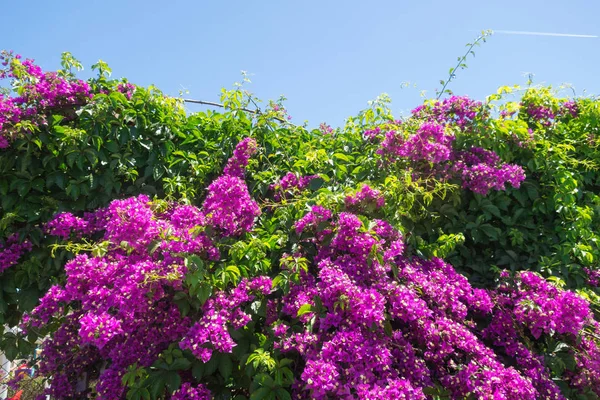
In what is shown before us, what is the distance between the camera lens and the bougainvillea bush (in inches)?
79.7

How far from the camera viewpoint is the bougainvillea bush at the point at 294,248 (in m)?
2.02

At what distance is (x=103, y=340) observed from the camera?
1916 mm

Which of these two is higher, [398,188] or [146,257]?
[398,188]

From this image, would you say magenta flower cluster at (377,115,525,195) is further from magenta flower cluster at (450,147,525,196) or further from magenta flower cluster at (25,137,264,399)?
magenta flower cluster at (25,137,264,399)

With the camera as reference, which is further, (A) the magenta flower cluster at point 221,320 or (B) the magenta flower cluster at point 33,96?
(B) the magenta flower cluster at point 33,96

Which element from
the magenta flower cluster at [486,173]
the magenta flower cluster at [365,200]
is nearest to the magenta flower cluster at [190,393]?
the magenta flower cluster at [365,200]

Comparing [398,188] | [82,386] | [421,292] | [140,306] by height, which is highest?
[398,188]

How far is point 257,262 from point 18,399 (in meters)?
3.55

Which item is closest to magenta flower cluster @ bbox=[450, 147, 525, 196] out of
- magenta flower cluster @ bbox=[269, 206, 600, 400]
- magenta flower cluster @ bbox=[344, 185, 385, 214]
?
magenta flower cluster @ bbox=[269, 206, 600, 400]

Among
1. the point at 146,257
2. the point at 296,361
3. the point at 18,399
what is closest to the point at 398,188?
the point at 296,361

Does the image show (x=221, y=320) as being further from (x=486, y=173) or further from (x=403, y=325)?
(x=486, y=173)

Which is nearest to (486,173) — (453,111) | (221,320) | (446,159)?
(446,159)

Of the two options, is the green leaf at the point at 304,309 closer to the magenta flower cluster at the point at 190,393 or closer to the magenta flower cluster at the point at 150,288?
the magenta flower cluster at the point at 150,288

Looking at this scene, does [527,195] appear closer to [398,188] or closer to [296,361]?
[398,188]
